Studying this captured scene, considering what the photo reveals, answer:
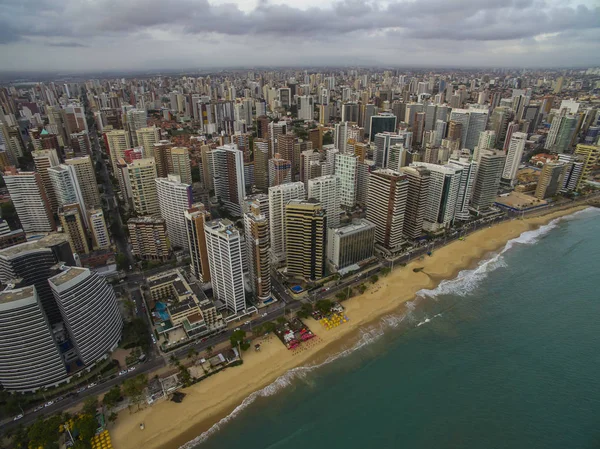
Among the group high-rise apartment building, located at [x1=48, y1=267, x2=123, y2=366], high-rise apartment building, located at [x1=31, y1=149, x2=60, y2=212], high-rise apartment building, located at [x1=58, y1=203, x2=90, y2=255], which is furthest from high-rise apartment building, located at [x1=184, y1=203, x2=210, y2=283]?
high-rise apartment building, located at [x1=31, y1=149, x2=60, y2=212]

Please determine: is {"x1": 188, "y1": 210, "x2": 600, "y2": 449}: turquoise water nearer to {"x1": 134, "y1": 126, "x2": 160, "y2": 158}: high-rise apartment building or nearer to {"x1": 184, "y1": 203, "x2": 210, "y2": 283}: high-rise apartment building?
{"x1": 184, "y1": 203, "x2": 210, "y2": 283}: high-rise apartment building

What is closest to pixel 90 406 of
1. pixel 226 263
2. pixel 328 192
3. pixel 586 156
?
pixel 226 263

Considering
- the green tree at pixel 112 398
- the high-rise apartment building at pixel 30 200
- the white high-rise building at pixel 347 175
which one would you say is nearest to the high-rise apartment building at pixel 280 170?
the white high-rise building at pixel 347 175

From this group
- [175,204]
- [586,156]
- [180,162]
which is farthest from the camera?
[586,156]

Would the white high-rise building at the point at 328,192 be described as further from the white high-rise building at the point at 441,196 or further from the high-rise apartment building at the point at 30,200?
the high-rise apartment building at the point at 30,200

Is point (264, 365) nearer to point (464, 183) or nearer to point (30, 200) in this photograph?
point (30, 200)

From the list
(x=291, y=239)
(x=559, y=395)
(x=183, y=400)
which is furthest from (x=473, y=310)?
(x=183, y=400)
